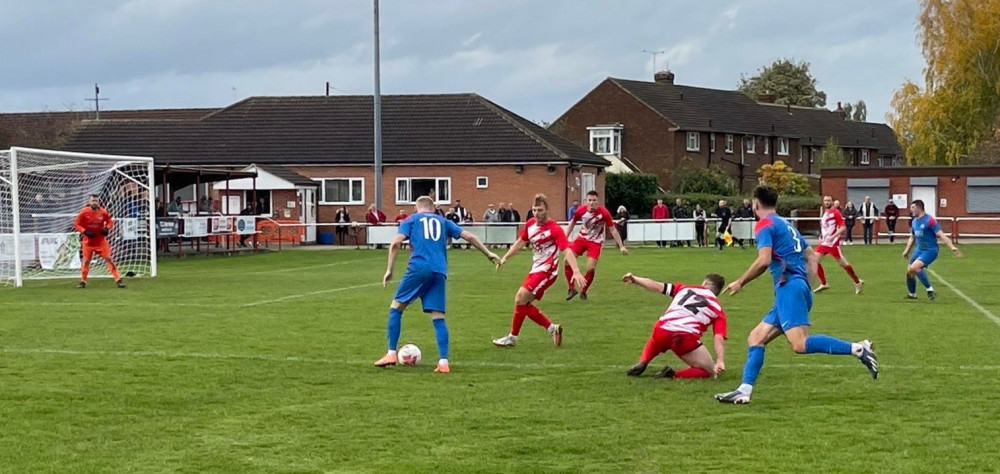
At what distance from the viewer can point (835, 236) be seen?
2525 cm

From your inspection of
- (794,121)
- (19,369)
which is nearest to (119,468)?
(19,369)

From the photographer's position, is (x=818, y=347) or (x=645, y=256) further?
(x=645, y=256)

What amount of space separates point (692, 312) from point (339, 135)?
161ft

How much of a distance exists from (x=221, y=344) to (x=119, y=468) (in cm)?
706

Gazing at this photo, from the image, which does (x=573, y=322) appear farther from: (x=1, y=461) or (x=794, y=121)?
(x=794, y=121)

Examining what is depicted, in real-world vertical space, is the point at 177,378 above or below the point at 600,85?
below

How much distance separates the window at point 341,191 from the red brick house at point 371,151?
4cm

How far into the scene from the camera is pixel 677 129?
78250 millimetres

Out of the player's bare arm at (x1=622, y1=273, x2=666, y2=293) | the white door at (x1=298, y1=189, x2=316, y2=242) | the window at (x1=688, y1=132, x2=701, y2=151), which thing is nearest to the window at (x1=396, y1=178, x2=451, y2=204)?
the white door at (x1=298, y1=189, x2=316, y2=242)

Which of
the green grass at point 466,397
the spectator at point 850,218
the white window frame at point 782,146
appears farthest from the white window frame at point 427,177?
the green grass at point 466,397

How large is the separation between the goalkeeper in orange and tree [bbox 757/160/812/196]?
169 feet

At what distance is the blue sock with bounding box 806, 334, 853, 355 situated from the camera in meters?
11.1

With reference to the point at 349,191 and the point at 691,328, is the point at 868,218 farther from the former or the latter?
the point at 691,328

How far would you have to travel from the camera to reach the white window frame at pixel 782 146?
8794 centimetres
